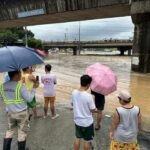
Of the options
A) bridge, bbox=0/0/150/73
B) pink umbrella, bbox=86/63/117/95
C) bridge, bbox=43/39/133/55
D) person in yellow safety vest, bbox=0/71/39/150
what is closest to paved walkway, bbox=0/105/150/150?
person in yellow safety vest, bbox=0/71/39/150

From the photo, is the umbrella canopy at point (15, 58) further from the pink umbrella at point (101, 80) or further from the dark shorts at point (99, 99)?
the dark shorts at point (99, 99)

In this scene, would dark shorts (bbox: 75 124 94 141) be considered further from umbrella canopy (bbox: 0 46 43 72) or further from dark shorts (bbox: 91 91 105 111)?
dark shorts (bbox: 91 91 105 111)

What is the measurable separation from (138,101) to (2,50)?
7.97 metres

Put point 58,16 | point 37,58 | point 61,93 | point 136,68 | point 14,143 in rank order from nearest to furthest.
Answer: point 37,58, point 14,143, point 61,93, point 136,68, point 58,16

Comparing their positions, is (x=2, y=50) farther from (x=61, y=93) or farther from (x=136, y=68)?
(x=136, y=68)

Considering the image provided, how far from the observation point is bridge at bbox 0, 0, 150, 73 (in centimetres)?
2286

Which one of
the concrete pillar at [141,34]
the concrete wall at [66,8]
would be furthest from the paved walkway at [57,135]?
the concrete wall at [66,8]

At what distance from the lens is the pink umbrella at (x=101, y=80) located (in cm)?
645

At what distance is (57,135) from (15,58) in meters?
2.63

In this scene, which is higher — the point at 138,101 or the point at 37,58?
the point at 37,58

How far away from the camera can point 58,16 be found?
3023 cm

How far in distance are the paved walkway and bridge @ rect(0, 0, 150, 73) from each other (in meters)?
15.6

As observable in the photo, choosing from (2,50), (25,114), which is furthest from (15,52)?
(25,114)

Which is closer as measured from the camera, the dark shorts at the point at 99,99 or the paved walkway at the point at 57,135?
the paved walkway at the point at 57,135
